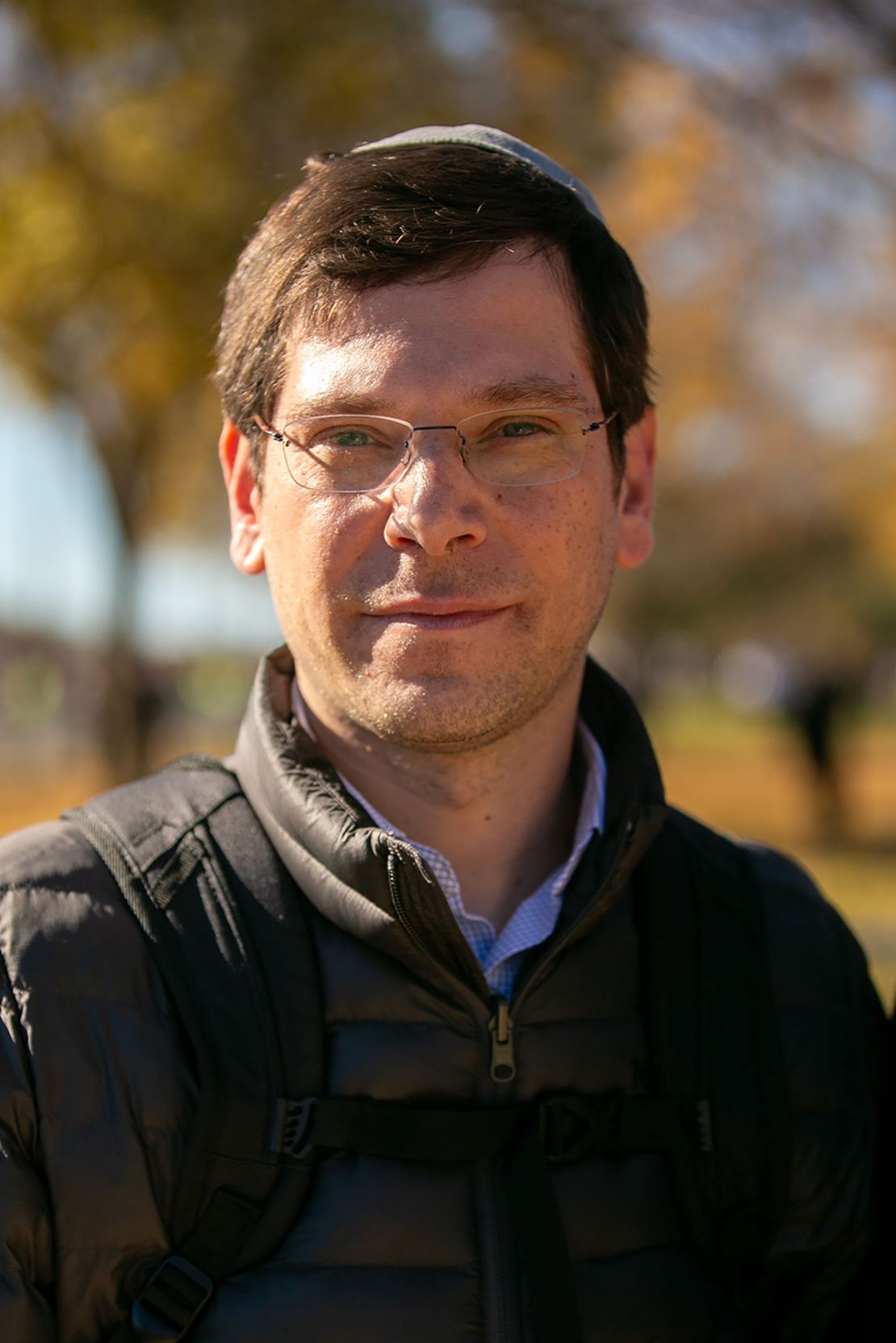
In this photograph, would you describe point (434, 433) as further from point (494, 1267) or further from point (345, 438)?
point (494, 1267)

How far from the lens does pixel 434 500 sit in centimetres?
202

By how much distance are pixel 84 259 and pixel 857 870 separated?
24.3 ft

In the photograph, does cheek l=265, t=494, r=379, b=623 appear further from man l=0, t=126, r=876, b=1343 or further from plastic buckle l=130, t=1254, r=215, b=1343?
plastic buckle l=130, t=1254, r=215, b=1343

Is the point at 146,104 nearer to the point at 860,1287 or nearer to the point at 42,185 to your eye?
the point at 42,185

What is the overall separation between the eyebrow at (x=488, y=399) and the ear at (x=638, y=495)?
0.96 ft

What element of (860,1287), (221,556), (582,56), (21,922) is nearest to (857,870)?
(582,56)

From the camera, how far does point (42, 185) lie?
7.57 metres

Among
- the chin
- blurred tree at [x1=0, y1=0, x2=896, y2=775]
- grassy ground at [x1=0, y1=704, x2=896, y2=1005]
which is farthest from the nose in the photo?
grassy ground at [x1=0, y1=704, x2=896, y2=1005]

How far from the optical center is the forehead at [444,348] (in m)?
2.05

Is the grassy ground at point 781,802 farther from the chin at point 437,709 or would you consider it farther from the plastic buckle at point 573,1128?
the chin at point 437,709

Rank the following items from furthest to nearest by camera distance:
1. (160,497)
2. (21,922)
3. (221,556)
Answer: (221,556) → (160,497) → (21,922)

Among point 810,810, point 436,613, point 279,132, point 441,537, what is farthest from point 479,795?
point 810,810

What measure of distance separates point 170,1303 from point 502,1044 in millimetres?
563

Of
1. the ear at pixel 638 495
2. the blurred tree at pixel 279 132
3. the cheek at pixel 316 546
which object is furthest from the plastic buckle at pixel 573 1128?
the blurred tree at pixel 279 132
